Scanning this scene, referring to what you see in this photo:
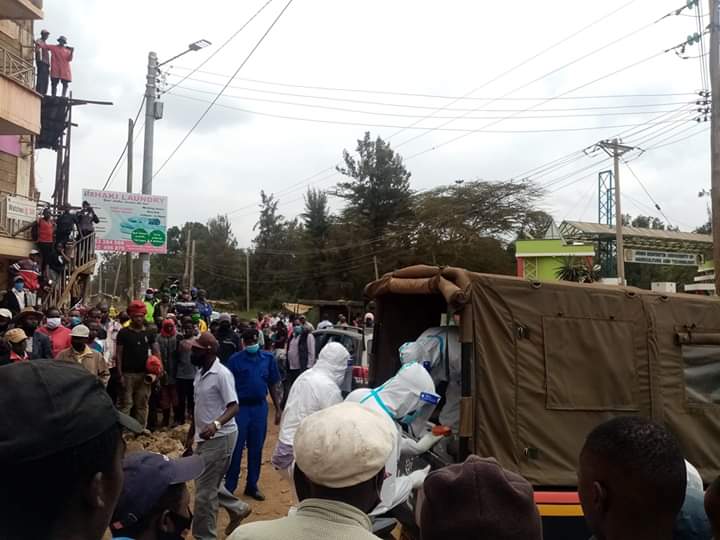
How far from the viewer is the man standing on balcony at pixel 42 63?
1889 cm

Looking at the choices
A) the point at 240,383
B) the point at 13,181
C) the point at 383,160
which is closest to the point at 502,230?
the point at 383,160

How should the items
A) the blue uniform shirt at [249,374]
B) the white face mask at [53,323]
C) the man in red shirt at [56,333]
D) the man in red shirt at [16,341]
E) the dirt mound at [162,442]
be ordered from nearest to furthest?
1. the blue uniform shirt at [249,374]
2. the man in red shirt at [16,341]
3. the dirt mound at [162,442]
4. the man in red shirt at [56,333]
5. the white face mask at [53,323]

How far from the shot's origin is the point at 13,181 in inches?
760

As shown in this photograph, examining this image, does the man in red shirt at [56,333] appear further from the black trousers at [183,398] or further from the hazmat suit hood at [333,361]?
the hazmat suit hood at [333,361]

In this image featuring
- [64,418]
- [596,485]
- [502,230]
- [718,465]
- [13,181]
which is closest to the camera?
[64,418]

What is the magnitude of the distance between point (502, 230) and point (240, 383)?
40.9m

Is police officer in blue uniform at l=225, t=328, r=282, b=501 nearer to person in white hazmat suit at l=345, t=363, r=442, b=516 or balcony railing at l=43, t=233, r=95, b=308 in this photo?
person in white hazmat suit at l=345, t=363, r=442, b=516

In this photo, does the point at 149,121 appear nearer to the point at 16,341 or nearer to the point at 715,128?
the point at 16,341

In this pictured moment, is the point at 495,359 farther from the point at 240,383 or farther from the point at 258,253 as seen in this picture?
the point at 258,253

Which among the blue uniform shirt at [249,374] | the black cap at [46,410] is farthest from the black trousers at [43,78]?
the black cap at [46,410]

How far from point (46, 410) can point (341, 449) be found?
0.96 metres

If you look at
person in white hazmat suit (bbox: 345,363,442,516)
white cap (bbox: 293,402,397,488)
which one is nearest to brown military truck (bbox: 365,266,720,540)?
person in white hazmat suit (bbox: 345,363,442,516)

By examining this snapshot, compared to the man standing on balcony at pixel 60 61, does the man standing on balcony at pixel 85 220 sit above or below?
below

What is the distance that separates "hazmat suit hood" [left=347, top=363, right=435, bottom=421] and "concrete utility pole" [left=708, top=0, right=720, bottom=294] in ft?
29.6
